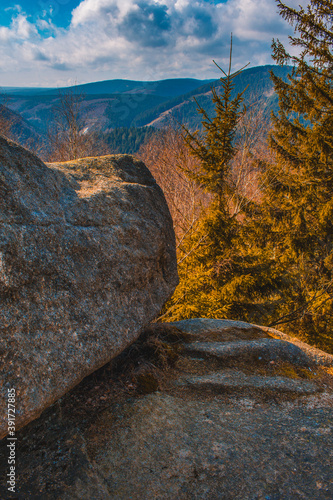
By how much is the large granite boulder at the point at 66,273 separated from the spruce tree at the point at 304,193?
5083 mm

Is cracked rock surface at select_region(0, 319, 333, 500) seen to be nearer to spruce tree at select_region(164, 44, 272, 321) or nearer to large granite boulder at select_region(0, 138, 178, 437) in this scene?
large granite boulder at select_region(0, 138, 178, 437)

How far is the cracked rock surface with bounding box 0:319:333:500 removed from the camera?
7.39 feet

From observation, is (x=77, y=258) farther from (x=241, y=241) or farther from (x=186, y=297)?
(x=241, y=241)

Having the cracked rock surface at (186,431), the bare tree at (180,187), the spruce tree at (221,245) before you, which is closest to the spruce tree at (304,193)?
the spruce tree at (221,245)

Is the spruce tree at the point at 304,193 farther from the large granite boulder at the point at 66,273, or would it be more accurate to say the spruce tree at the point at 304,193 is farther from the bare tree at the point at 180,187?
the large granite boulder at the point at 66,273

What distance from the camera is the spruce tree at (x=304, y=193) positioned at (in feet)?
23.4

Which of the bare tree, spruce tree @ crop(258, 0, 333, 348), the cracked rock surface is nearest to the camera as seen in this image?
the cracked rock surface

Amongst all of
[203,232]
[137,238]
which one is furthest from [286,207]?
[137,238]

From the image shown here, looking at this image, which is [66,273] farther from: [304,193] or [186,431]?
[304,193]

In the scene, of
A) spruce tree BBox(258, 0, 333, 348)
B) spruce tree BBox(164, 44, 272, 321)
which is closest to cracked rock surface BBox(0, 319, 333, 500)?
spruce tree BBox(164, 44, 272, 321)

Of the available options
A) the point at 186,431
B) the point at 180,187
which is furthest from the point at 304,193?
the point at 180,187

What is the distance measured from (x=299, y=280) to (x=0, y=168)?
24.9 ft

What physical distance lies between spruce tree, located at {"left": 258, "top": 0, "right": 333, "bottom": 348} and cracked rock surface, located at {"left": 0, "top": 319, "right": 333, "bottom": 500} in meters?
Answer: 4.17

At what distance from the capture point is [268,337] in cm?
494
